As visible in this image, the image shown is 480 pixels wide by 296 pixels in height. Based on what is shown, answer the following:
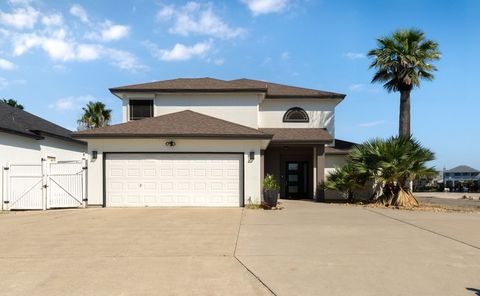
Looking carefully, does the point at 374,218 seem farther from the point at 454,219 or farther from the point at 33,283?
the point at 33,283

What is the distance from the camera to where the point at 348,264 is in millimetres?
7027

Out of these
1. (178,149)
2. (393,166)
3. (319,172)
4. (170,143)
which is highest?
(170,143)

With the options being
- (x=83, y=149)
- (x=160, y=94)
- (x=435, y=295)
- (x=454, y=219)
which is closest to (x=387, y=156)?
(x=454, y=219)

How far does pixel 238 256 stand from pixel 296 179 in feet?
50.8

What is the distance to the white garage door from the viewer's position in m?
16.7

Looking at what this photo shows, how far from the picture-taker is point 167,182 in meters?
16.8

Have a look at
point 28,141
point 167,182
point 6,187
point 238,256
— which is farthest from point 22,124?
point 238,256

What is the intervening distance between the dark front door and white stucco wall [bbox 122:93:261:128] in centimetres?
350

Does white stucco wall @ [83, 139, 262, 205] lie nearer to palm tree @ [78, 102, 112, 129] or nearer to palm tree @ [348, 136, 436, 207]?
palm tree @ [348, 136, 436, 207]

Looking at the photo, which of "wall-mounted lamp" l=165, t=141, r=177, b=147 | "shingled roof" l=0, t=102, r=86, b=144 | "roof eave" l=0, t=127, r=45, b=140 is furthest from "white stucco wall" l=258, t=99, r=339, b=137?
"roof eave" l=0, t=127, r=45, b=140

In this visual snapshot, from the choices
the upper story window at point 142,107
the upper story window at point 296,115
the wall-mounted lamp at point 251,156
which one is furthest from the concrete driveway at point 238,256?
the upper story window at point 296,115

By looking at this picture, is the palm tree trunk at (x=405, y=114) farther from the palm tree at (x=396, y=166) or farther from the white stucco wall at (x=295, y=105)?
the white stucco wall at (x=295, y=105)

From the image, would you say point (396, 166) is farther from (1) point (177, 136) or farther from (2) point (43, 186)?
(2) point (43, 186)

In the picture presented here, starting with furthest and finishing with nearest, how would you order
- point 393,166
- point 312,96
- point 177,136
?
1. point 312,96
2. point 393,166
3. point 177,136
